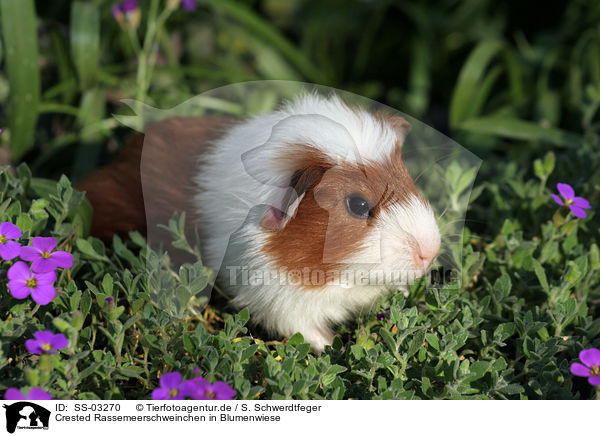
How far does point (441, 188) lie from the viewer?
9.30ft

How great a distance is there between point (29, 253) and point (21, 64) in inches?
59.6

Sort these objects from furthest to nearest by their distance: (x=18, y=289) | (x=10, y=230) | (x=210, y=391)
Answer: (x=10, y=230) → (x=18, y=289) → (x=210, y=391)

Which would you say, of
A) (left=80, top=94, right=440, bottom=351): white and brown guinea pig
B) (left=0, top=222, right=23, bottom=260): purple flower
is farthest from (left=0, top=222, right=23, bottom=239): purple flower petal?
(left=80, top=94, right=440, bottom=351): white and brown guinea pig

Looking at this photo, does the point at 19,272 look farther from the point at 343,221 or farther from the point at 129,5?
the point at 129,5

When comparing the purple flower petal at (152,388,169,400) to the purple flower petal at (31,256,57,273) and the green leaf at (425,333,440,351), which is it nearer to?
the purple flower petal at (31,256,57,273)

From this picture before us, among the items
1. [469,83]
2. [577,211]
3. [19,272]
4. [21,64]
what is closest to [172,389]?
[19,272]

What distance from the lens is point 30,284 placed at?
5.98ft

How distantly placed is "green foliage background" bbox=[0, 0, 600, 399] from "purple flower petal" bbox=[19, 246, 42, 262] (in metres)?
0.16

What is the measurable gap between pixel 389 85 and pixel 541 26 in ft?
4.48

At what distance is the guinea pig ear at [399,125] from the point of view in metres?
2.21

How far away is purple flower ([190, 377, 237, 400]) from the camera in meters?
1.65

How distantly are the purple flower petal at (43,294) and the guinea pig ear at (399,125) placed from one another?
132 cm

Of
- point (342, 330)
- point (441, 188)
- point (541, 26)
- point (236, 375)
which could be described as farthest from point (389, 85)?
point (236, 375)
